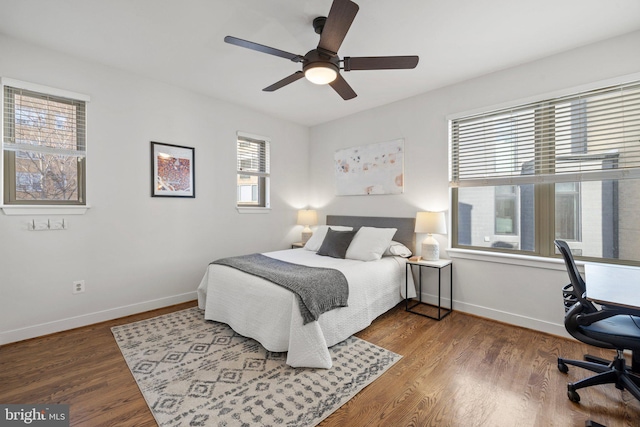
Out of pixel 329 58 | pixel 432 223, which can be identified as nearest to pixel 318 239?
pixel 432 223

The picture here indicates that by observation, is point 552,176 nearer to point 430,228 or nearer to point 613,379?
point 430,228

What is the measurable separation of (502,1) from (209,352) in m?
3.46

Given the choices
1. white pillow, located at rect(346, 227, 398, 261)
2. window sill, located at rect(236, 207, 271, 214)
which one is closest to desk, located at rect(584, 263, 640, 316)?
white pillow, located at rect(346, 227, 398, 261)

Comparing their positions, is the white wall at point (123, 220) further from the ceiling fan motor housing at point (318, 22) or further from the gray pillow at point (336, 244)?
the ceiling fan motor housing at point (318, 22)

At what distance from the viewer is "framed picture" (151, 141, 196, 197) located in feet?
10.8

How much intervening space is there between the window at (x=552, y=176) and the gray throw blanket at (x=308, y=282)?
177 centimetres

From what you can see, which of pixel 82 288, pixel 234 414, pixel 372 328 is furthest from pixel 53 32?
pixel 372 328

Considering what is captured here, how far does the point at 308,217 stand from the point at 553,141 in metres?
3.19

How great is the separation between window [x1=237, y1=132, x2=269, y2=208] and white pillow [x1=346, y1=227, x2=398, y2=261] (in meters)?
1.66

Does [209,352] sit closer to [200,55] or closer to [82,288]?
[82,288]

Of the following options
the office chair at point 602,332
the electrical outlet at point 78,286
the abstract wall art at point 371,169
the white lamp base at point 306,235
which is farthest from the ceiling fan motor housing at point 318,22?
the electrical outlet at point 78,286

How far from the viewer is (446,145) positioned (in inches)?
133

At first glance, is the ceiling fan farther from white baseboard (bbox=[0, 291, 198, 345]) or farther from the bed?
white baseboard (bbox=[0, 291, 198, 345])

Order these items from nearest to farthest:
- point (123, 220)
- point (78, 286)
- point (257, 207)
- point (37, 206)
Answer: point (37, 206) < point (78, 286) < point (123, 220) < point (257, 207)
